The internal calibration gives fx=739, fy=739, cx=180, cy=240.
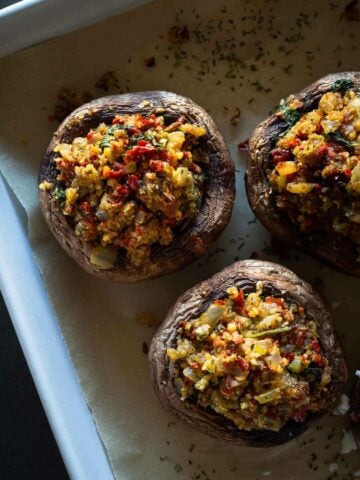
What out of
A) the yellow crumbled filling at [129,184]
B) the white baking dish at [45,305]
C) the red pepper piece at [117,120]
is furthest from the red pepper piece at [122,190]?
the white baking dish at [45,305]

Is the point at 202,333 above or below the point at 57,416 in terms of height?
above

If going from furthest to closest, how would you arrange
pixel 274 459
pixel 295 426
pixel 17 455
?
pixel 17 455, pixel 274 459, pixel 295 426

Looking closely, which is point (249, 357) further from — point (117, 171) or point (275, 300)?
point (117, 171)

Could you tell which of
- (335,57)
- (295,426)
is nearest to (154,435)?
(295,426)

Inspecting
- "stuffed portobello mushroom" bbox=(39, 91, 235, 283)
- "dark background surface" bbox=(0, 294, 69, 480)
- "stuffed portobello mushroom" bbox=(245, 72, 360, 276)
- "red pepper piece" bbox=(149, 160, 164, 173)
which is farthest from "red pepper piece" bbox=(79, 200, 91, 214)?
"dark background surface" bbox=(0, 294, 69, 480)

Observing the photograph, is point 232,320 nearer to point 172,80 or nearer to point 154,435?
point 154,435

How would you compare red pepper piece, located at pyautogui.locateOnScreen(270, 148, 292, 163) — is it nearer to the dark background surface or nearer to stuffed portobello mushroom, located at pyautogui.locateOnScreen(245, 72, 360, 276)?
stuffed portobello mushroom, located at pyautogui.locateOnScreen(245, 72, 360, 276)

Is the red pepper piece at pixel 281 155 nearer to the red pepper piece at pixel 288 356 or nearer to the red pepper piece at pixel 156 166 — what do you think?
the red pepper piece at pixel 156 166
